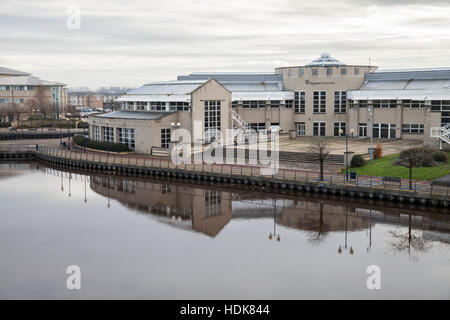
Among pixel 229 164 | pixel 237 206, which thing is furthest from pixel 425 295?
pixel 229 164

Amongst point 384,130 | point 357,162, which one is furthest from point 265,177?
point 384,130

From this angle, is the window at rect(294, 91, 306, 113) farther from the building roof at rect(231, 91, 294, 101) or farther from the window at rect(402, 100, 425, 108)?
the window at rect(402, 100, 425, 108)

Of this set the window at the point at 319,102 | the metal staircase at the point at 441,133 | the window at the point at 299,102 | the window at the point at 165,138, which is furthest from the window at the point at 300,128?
the metal staircase at the point at 441,133

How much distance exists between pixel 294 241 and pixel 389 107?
3993 centimetres

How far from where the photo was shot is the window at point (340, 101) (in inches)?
2837

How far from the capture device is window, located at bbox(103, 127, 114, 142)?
6962 centimetres

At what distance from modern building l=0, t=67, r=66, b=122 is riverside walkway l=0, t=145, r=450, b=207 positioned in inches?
2094

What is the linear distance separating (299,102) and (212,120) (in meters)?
15.2

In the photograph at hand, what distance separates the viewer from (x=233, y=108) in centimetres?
7275

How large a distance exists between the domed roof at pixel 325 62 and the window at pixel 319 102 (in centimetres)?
371

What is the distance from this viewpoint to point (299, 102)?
246 ft
